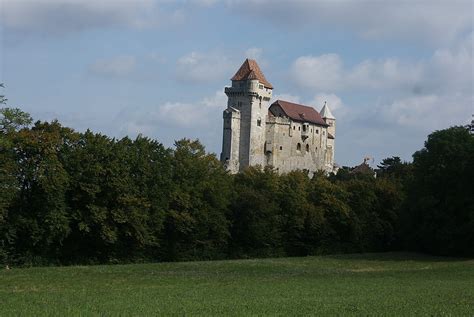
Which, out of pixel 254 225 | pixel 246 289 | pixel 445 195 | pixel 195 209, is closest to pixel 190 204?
pixel 195 209

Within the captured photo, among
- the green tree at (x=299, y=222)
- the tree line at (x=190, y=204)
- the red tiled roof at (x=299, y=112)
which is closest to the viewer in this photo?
the tree line at (x=190, y=204)

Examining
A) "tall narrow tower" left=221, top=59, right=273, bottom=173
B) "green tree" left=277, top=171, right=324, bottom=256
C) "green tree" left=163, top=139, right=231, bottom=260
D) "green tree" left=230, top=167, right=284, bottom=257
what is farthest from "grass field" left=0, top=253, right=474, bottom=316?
"tall narrow tower" left=221, top=59, right=273, bottom=173

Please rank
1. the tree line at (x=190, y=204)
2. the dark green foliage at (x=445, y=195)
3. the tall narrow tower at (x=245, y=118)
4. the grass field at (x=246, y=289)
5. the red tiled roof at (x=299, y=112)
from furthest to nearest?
the red tiled roof at (x=299, y=112), the tall narrow tower at (x=245, y=118), the dark green foliage at (x=445, y=195), the tree line at (x=190, y=204), the grass field at (x=246, y=289)

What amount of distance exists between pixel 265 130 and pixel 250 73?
1103cm

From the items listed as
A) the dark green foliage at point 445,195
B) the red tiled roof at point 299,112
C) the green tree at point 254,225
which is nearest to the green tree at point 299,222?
the green tree at point 254,225

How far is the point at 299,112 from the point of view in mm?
163000

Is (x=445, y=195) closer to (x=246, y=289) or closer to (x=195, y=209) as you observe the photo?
(x=195, y=209)

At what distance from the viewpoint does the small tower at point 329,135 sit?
170000 mm

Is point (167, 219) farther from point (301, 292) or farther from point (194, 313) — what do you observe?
point (194, 313)

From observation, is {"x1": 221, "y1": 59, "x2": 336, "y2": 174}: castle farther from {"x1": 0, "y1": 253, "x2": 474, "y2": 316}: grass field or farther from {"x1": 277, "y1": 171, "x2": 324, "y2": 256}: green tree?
{"x1": 0, "y1": 253, "x2": 474, "y2": 316}: grass field

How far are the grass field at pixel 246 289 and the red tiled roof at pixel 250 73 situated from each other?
91.7 meters

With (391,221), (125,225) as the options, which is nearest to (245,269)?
(125,225)

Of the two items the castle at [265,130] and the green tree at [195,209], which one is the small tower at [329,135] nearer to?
the castle at [265,130]

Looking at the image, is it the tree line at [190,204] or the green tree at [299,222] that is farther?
the green tree at [299,222]
